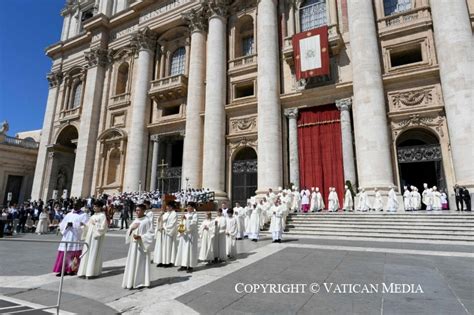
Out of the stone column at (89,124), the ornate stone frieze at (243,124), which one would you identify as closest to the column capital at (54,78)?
the stone column at (89,124)

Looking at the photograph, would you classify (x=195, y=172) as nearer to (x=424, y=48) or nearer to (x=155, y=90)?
(x=155, y=90)

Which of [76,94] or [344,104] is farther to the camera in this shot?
[76,94]

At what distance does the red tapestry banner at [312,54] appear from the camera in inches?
684

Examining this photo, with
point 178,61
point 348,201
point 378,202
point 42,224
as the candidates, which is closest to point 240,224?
point 348,201

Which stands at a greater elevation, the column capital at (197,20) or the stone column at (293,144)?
the column capital at (197,20)

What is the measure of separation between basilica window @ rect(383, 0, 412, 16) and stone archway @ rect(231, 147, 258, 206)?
A: 12751mm

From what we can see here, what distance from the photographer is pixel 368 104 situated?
15531 millimetres

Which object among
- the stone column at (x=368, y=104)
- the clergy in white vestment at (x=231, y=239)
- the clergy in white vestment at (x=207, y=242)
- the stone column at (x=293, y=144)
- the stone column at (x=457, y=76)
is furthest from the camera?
the stone column at (x=293, y=144)

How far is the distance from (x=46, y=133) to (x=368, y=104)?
31.2 m

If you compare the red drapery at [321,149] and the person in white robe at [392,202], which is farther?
the red drapery at [321,149]

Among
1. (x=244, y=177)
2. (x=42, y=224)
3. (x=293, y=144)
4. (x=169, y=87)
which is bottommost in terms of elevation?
(x=42, y=224)

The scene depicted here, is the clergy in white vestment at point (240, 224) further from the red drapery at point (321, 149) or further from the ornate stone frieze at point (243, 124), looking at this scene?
the ornate stone frieze at point (243, 124)

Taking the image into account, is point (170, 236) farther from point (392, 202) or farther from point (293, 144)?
point (293, 144)

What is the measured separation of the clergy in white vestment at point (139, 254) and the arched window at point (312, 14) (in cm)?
1931
